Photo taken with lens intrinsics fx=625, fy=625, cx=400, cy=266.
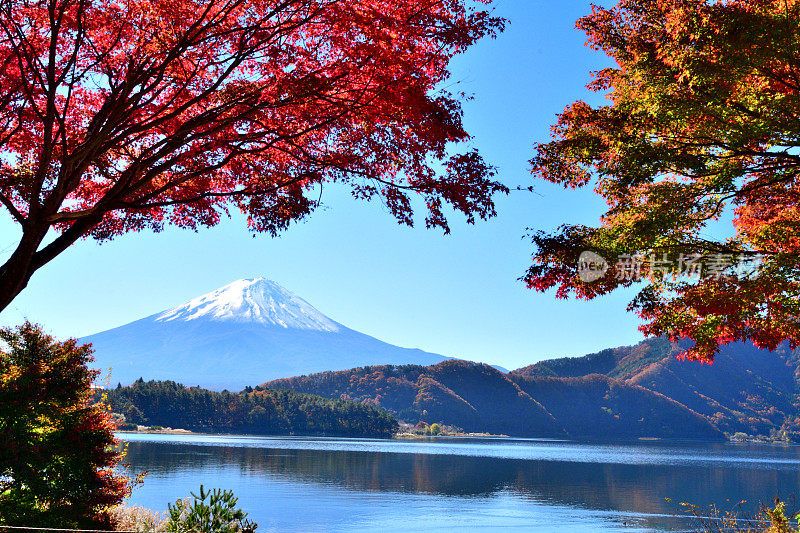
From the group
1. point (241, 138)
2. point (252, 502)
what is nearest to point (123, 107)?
point (241, 138)

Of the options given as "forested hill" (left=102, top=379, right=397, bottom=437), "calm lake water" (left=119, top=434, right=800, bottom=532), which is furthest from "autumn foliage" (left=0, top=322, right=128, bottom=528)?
"forested hill" (left=102, top=379, right=397, bottom=437)

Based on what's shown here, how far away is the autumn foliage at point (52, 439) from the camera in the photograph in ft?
43.3

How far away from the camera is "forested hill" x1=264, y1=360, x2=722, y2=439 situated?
174 meters

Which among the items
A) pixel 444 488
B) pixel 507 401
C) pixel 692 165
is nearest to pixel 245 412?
pixel 507 401

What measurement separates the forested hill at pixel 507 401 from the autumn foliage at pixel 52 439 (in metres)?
155

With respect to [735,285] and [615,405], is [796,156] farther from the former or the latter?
[615,405]

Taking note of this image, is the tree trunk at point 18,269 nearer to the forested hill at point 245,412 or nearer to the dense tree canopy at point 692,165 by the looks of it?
the dense tree canopy at point 692,165

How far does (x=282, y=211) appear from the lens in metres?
9.38

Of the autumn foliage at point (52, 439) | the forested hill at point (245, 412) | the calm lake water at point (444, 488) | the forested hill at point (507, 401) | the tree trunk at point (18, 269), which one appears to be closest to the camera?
the tree trunk at point (18, 269)

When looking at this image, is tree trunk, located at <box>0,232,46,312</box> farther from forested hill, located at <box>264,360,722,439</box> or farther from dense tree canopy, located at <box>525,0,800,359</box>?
forested hill, located at <box>264,360,722,439</box>

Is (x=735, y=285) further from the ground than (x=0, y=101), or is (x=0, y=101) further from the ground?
(x=0, y=101)

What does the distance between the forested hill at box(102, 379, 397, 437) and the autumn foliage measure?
4519 inches

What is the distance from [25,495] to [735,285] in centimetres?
1486

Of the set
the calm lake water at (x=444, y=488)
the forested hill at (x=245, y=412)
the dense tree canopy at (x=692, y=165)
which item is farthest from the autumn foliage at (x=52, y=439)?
the forested hill at (x=245, y=412)
